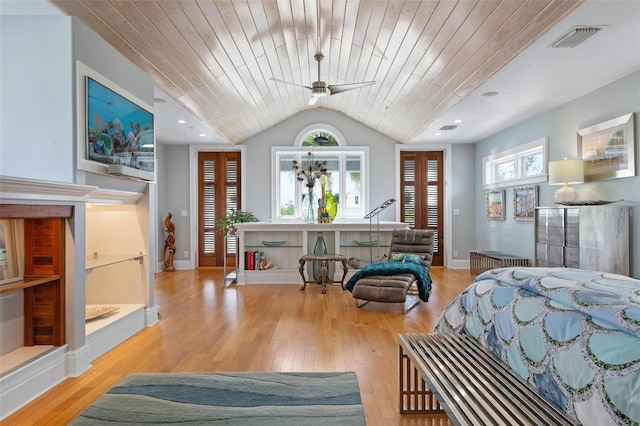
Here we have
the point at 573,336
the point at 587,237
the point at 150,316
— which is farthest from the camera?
the point at 587,237

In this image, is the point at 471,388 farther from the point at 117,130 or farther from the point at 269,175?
the point at 269,175

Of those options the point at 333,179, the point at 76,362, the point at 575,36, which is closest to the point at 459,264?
the point at 333,179

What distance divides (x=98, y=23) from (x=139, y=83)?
2.40 ft

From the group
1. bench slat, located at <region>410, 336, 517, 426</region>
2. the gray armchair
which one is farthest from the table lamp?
bench slat, located at <region>410, 336, 517, 426</region>

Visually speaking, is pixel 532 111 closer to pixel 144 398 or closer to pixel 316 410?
pixel 316 410

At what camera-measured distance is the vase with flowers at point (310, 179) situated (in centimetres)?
599

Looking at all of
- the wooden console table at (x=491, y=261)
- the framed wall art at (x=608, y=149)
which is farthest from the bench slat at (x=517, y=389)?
the wooden console table at (x=491, y=261)

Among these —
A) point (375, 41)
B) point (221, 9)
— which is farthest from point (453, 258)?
point (221, 9)

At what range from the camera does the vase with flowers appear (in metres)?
5.99

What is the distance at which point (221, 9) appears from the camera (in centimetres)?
315

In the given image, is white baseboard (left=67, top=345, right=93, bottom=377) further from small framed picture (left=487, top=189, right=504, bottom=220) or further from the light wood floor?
small framed picture (left=487, top=189, right=504, bottom=220)

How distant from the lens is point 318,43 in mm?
4383

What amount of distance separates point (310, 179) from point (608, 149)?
3.89 meters

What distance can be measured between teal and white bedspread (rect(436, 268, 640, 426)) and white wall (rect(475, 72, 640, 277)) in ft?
9.32
